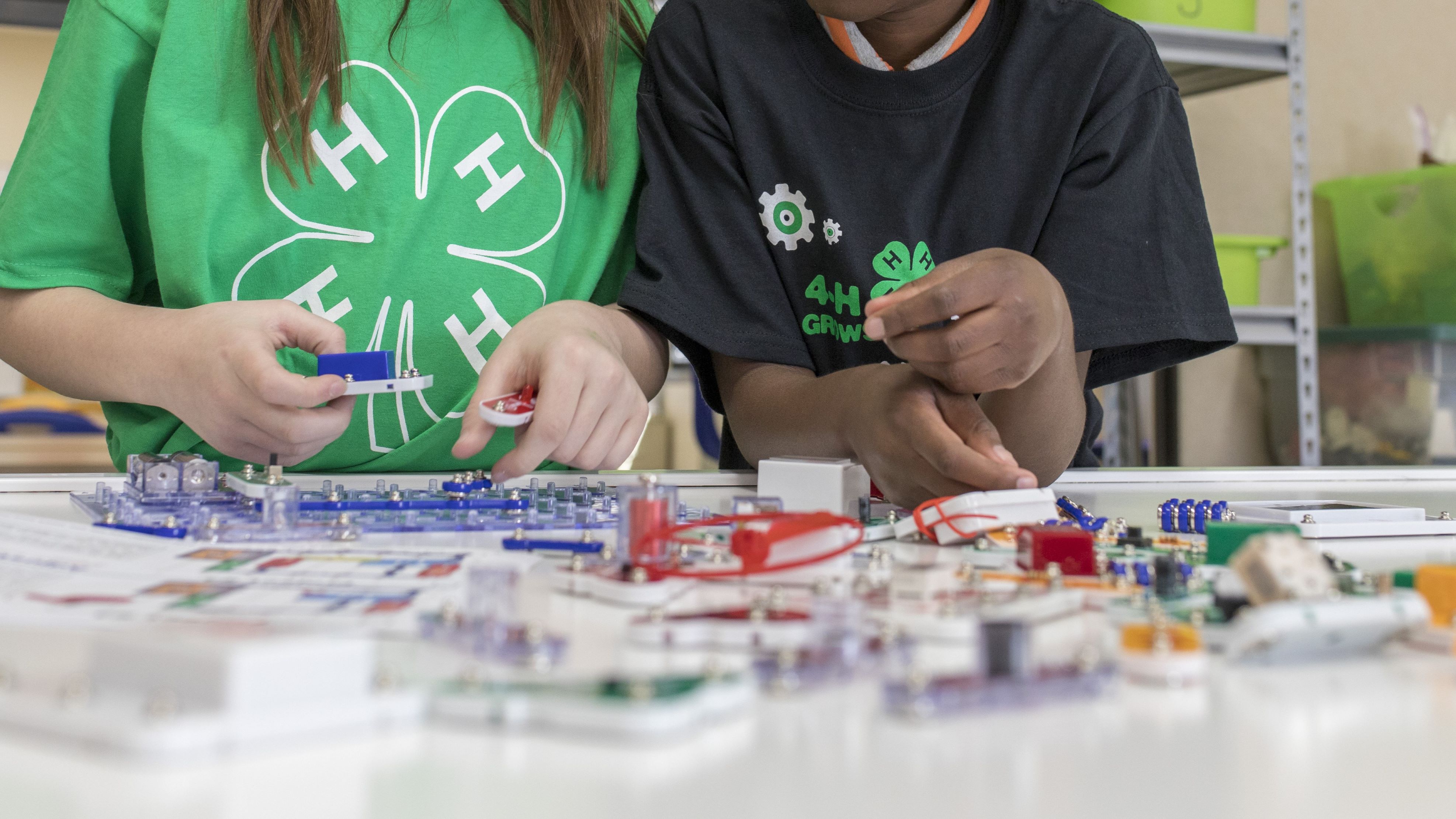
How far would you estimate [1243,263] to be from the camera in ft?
6.35

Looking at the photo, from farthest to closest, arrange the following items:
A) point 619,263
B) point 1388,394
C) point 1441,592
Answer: point 1388,394 → point 619,263 → point 1441,592

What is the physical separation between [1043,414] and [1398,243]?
1.83 m

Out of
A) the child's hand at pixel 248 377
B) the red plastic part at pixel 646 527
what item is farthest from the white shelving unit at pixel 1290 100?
the red plastic part at pixel 646 527

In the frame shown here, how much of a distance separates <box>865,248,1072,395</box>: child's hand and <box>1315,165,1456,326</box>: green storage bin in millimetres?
1891

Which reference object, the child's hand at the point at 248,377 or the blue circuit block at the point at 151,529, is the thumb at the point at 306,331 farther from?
the blue circuit block at the point at 151,529

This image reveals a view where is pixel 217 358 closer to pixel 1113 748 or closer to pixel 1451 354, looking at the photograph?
pixel 1113 748

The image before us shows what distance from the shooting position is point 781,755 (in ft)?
0.79

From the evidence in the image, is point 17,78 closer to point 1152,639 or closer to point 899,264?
point 899,264

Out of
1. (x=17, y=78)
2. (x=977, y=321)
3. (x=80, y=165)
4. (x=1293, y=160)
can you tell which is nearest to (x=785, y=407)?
(x=977, y=321)

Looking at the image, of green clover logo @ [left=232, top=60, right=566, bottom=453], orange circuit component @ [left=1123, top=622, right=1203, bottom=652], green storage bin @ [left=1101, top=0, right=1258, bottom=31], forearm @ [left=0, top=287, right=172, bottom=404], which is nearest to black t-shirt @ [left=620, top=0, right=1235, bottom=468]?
green clover logo @ [left=232, top=60, right=566, bottom=453]

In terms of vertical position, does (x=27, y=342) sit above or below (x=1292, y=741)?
above

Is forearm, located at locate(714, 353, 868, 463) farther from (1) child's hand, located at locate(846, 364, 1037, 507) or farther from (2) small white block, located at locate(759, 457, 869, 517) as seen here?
(2) small white block, located at locate(759, 457, 869, 517)

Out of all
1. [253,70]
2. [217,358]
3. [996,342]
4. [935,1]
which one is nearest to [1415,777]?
[996,342]

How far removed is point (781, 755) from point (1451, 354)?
227 centimetres
